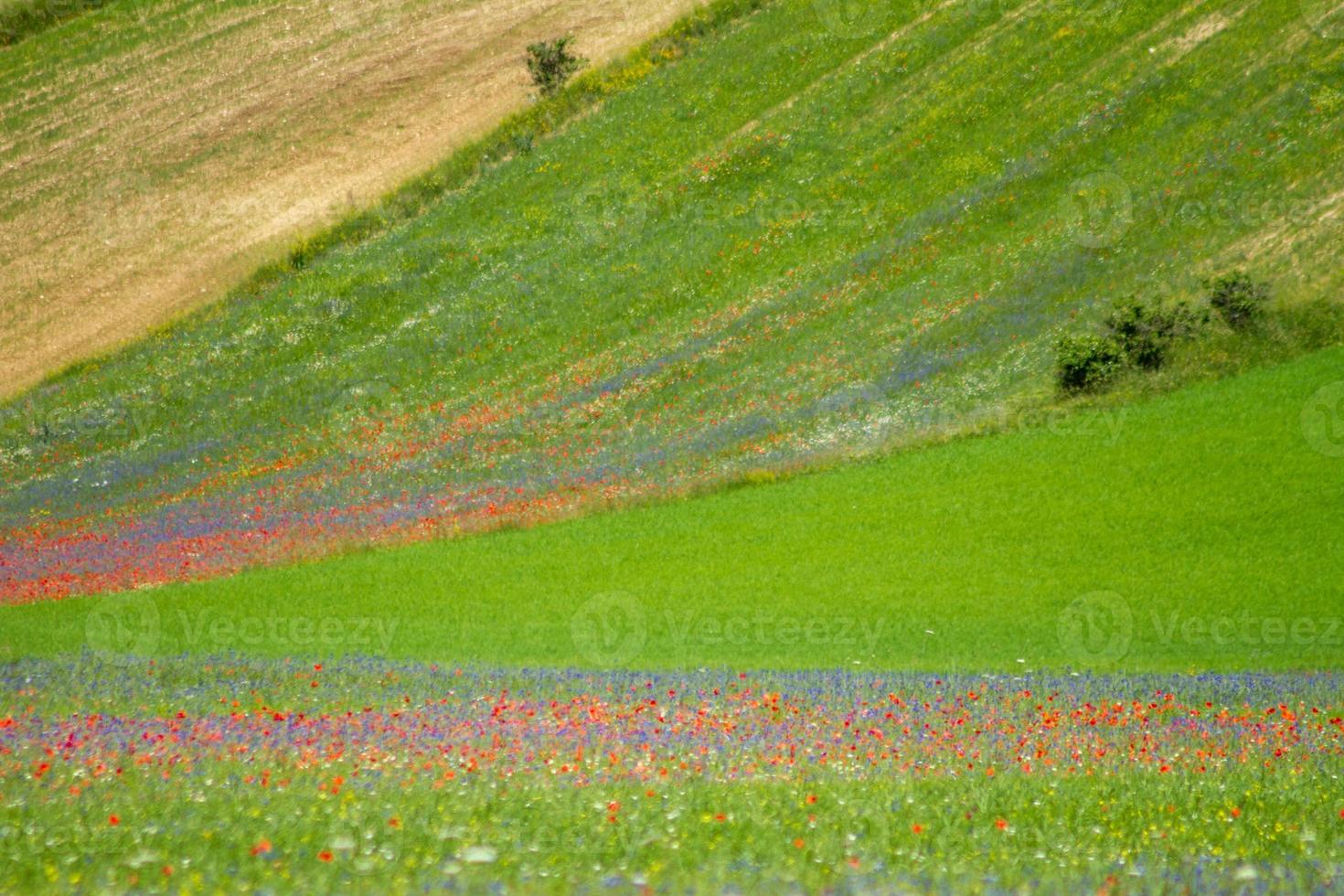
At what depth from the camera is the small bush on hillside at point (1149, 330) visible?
34.2m

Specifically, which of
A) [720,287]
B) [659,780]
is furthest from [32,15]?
[659,780]

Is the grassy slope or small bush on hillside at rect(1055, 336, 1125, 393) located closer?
the grassy slope

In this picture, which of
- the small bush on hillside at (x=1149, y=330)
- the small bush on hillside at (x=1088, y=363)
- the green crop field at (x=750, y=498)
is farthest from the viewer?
the small bush on hillside at (x=1149, y=330)

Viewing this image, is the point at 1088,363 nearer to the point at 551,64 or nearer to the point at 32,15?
the point at 551,64

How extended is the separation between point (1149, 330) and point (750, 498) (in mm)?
12711

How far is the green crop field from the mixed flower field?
0.08 meters

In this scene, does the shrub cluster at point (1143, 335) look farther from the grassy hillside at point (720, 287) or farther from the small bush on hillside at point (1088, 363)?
the grassy hillside at point (720, 287)

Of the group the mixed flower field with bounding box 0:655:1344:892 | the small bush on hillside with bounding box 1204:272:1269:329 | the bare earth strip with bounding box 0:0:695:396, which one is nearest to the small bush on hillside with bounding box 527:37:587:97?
the bare earth strip with bounding box 0:0:695:396

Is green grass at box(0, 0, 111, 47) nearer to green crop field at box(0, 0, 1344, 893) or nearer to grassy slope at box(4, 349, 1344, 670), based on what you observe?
green crop field at box(0, 0, 1344, 893)

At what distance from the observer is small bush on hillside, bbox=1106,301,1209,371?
34.2 m

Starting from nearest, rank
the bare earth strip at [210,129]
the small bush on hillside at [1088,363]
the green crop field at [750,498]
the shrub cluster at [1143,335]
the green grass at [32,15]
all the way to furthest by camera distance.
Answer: the green crop field at [750,498], the small bush on hillside at [1088,363], the shrub cluster at [1143,335], the bare earth strip at [210,129], the green grass at [32,15]

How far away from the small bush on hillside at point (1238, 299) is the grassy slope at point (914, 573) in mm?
2648

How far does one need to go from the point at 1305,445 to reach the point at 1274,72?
985 inches

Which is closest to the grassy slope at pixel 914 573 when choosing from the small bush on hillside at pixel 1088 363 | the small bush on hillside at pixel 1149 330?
the small bush on hillside at pixel 1088 363
